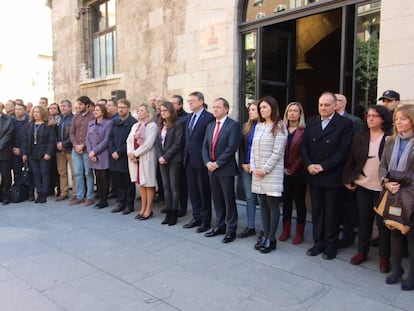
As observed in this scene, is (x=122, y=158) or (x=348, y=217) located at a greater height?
(x=122, y=158)

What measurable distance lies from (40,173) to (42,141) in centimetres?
64

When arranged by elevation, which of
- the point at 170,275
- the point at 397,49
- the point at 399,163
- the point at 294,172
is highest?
the point at 397,49

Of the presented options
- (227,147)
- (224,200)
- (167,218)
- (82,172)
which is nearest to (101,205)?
(82,172)

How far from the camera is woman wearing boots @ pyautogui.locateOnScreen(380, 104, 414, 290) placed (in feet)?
11.0

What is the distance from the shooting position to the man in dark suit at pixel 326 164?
401 centimetres

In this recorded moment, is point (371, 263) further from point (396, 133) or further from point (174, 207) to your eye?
point (174, 207)

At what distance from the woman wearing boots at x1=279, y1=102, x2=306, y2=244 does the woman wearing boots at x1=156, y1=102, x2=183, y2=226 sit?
1.53 m

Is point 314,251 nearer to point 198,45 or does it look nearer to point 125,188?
point 125,188

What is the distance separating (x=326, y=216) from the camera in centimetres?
414

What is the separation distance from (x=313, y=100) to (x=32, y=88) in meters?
25.9

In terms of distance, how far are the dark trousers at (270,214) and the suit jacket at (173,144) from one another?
1.45m

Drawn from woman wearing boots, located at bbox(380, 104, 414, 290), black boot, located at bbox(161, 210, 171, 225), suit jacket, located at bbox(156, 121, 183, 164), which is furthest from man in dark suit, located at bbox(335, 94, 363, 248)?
black boot, located at bbox(161, 210, 171, 225)

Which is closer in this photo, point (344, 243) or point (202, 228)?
point (344, 243)

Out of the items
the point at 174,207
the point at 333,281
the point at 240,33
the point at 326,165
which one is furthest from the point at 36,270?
the point at 240,33
